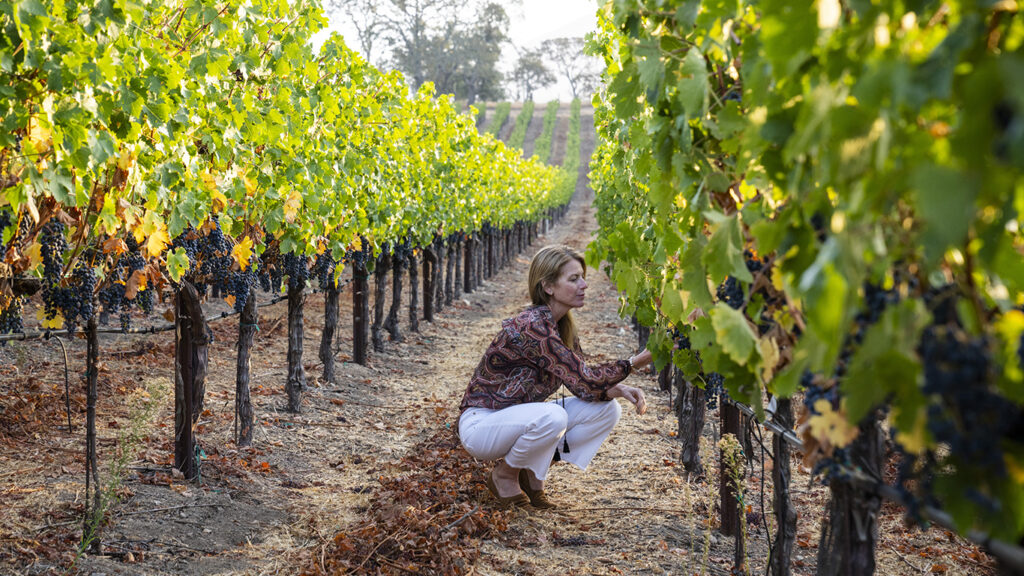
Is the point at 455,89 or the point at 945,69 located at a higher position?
the point at 455,89

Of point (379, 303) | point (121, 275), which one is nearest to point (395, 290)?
point (379, 303)

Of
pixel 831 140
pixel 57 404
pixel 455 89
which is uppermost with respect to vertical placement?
pixel 455 89

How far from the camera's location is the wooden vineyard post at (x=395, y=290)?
10219mm

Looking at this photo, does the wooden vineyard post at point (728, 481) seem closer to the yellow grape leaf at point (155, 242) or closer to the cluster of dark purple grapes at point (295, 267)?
the yellow grape leaf at point (155, 242)

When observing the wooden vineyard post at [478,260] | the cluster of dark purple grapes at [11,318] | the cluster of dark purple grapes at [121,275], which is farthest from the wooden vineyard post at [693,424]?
the wooden vineyard post at [478,260]

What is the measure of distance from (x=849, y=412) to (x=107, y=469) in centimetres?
493

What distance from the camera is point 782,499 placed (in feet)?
9.25

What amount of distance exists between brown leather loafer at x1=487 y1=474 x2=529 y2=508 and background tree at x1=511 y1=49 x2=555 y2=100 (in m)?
81.0

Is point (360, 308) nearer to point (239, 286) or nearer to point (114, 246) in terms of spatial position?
point (239, 286)

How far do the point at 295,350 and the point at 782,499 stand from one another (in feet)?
16.7

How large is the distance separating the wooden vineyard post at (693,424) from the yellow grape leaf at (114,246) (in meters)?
3.23

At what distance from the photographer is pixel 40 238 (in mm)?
3121

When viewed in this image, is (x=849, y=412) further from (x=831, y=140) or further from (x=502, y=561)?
(x=502, y=561)

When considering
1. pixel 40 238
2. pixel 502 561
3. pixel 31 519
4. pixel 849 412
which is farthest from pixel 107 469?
pixel 849 412
